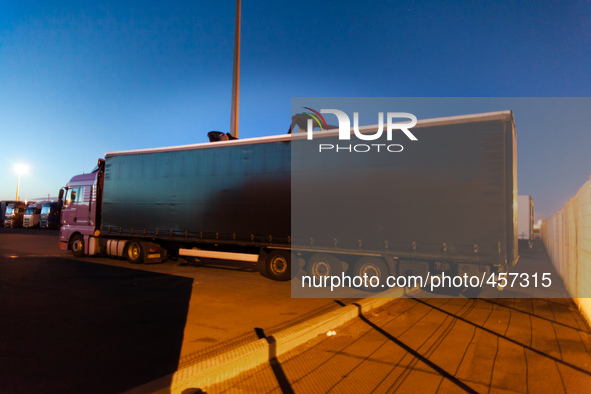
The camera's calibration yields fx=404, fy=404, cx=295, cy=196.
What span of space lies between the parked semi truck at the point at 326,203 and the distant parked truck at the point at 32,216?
129ft

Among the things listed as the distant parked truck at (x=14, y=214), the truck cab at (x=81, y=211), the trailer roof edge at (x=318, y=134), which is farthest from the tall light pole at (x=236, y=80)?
the distant parked truck at (x=14, y=214)

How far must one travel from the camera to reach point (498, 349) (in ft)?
18.5

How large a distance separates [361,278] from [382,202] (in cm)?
210

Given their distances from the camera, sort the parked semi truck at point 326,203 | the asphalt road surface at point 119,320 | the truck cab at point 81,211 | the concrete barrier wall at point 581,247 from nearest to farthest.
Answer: the asphalt road surface at point 119,320 < the concrete barrier wall at point 581,247 < the parked semi truck at point 326,203 < the truck cab at point 81,211

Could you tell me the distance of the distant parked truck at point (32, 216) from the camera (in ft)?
156

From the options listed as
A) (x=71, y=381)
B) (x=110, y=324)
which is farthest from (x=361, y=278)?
(x=71, y=381)

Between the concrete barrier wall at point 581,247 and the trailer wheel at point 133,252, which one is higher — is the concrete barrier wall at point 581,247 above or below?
above

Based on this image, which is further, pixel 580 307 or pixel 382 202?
pixel 382 202

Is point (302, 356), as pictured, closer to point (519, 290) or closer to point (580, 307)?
point (580, 307)

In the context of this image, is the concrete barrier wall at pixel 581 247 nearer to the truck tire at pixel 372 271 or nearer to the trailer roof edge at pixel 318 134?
the trailer roof edge at pixel 318 134

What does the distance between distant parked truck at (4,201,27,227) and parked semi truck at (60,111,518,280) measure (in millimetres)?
44789

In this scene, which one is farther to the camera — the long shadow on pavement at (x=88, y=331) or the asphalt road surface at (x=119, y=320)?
the asphalt road surface at (x=119, y=320)

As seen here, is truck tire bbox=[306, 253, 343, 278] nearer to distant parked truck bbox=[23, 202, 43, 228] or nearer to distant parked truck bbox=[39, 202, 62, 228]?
distant parked truck bbox=[39, 202, 62, 228]

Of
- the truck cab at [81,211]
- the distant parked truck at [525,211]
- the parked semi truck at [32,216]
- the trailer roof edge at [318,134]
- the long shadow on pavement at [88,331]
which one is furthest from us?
the parked semi truck at [32,216]
